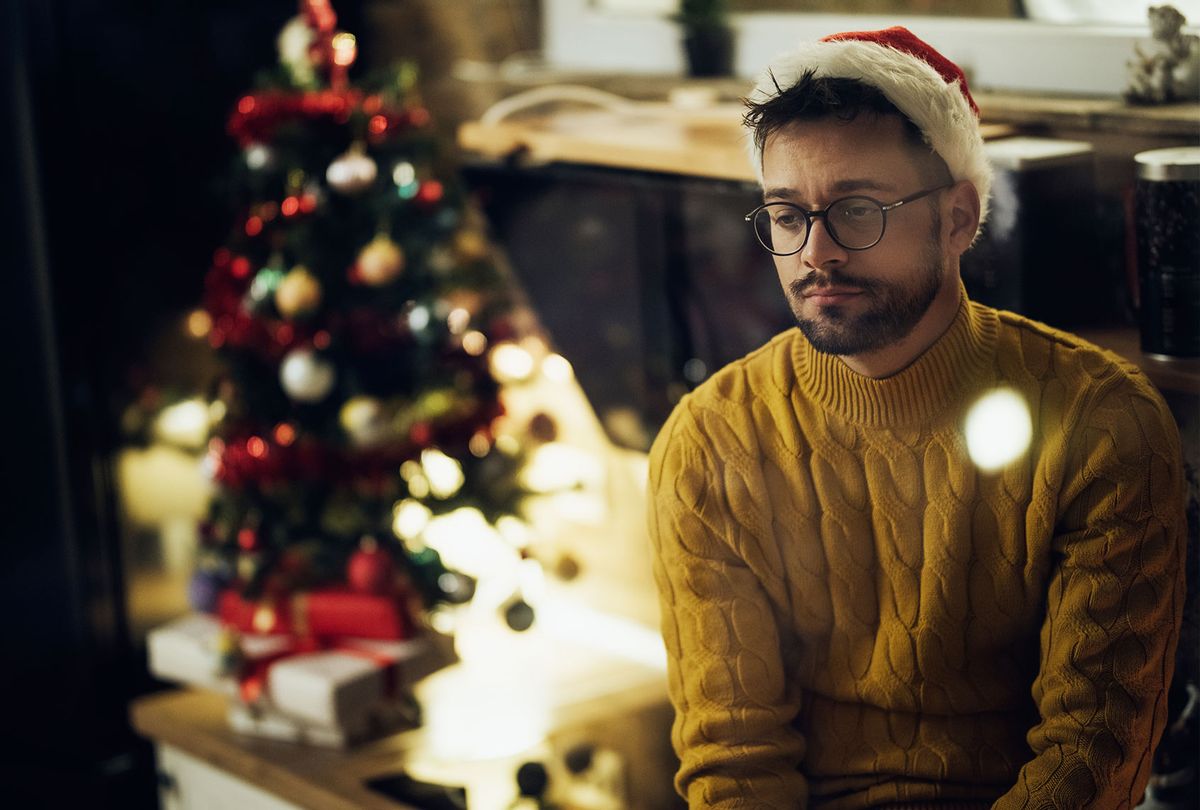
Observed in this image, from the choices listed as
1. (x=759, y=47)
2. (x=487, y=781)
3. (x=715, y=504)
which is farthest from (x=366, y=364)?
(x=715, y=504)

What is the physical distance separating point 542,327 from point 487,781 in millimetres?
647

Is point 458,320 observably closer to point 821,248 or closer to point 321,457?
point 321,457

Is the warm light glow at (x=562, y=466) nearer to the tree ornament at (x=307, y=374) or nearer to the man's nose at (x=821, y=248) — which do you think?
the tree ornament at (x=307, y=374)

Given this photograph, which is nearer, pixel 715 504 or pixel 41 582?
pixel 715 504

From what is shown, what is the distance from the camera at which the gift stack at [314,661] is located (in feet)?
6.00

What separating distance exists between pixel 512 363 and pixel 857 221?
1.17 metres

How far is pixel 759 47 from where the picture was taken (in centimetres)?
142

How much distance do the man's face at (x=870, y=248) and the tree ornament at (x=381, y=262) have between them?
911 mm

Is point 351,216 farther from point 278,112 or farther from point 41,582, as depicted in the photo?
point 41,582

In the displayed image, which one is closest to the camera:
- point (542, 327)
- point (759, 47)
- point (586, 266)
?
A: point (759, 47)

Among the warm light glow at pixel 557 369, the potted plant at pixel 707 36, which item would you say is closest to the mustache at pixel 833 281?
the potted plant at pixel 707 36

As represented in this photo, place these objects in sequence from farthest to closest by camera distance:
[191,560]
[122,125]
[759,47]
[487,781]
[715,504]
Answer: [191,560], [122,125], [487,781], [759,47], [715,504]

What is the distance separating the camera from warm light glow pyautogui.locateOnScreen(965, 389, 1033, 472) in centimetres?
99

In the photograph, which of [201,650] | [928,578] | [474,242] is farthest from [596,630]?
[928,578]
